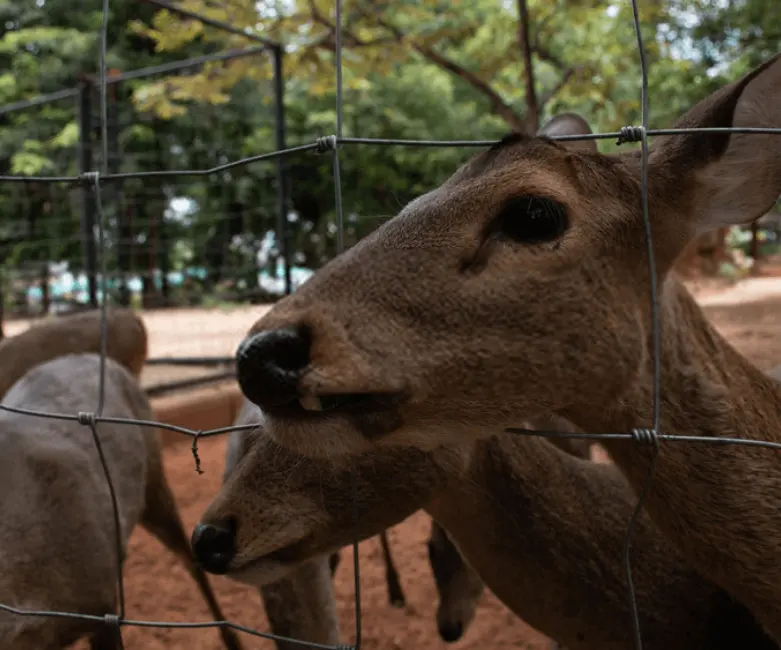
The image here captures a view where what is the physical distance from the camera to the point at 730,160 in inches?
51.9

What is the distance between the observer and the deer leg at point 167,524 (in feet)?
10.5

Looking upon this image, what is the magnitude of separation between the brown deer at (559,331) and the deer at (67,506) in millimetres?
765

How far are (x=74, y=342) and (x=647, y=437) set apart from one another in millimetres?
4328

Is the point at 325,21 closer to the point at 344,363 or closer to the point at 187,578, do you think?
the point at 187,578

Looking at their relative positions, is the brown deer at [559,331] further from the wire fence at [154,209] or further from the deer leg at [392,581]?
the wire fence at [154,209]

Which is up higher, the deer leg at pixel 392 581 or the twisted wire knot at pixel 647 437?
the twisted wire knot at pixel 647 437

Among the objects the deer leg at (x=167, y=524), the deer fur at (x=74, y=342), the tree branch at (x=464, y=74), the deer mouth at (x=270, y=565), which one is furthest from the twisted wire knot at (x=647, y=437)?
the tree branch at (x=464, y=74)

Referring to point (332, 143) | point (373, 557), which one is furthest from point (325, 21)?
point (332, 143)

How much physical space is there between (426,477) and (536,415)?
0.45 metres

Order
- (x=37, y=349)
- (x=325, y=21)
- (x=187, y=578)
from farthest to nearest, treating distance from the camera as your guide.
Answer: (x=325, y=21) → (x=37, y=349) → (x=187, y=578)

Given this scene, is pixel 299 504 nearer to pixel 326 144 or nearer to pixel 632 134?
pixel 326 144

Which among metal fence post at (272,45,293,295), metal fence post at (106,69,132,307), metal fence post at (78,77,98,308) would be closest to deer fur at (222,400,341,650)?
metal fence post at (272,45,293,295)

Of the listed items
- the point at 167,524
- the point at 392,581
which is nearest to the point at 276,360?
the point at 167,524

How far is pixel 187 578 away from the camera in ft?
12.3
